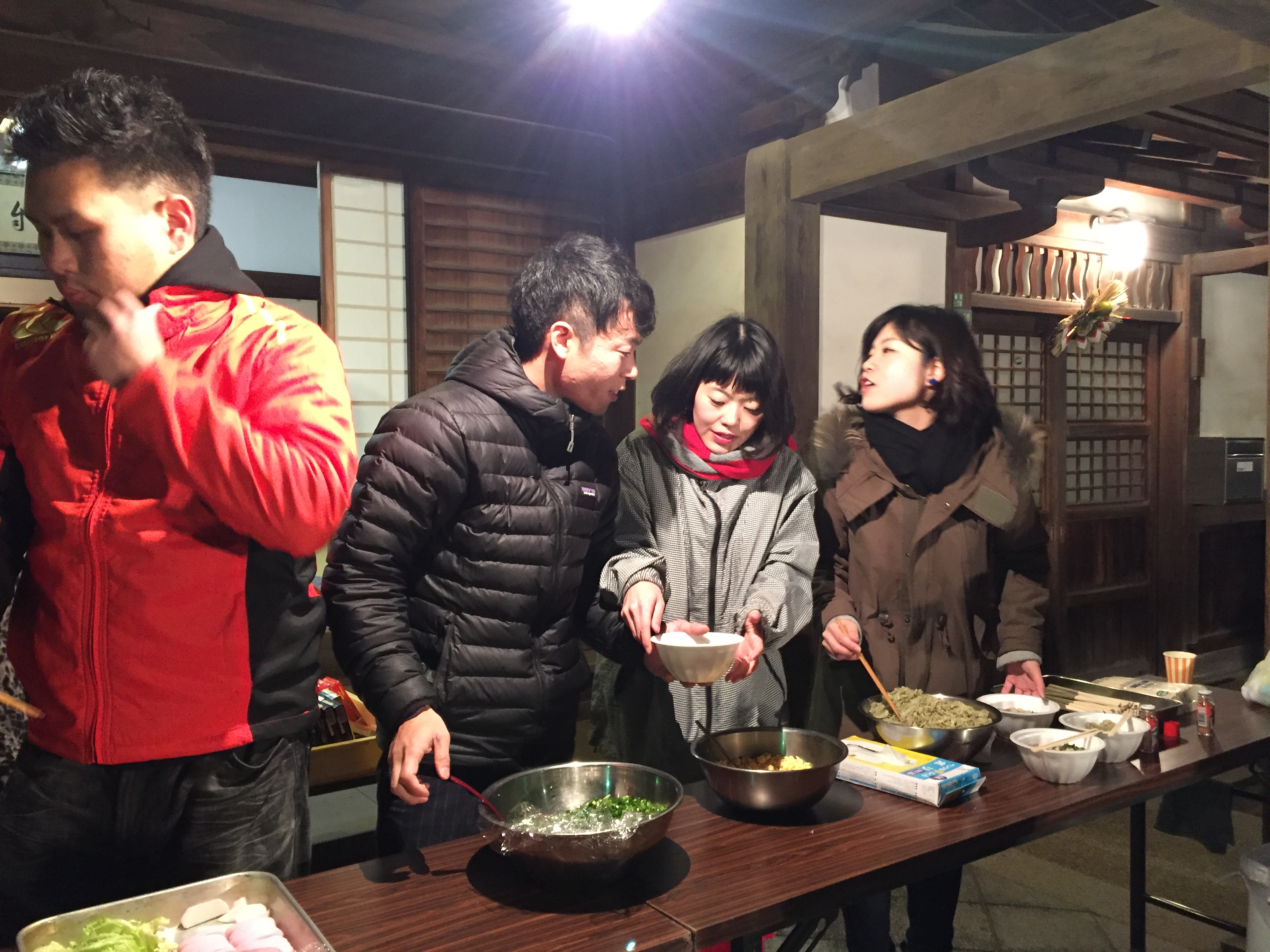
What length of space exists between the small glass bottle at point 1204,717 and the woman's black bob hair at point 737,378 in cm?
146

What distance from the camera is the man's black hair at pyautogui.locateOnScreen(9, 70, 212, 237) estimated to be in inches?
60.1

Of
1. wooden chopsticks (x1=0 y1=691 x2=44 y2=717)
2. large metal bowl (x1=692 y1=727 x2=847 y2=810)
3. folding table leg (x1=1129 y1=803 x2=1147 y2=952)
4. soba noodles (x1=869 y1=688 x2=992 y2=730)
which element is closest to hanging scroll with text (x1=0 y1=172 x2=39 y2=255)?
wooden chopsticks (x1=0 y1=691 x2=44 y2=717)

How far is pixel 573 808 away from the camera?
76.2 inches

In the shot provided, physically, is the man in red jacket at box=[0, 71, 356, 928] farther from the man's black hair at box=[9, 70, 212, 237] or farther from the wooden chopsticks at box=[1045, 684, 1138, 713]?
the wooden chopsticks at box=[1045, 684, 1138, 713]

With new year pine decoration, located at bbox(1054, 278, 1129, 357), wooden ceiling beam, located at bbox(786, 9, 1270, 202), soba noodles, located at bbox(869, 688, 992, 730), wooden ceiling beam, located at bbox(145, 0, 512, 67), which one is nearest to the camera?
soba noodles, located at bbox(869, 688, 992, 730)

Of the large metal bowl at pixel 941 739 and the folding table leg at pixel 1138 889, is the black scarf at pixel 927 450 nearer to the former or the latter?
the large metal bowl at pixel 941 739

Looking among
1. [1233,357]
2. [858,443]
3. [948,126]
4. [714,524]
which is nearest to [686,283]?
[948,126]

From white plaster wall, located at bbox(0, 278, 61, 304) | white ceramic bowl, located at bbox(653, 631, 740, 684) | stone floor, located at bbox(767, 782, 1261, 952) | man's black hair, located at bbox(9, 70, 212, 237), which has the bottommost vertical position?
stone floor, located at bbox(767, 782, 1261, 952)

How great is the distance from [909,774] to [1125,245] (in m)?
6.68

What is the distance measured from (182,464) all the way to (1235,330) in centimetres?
906

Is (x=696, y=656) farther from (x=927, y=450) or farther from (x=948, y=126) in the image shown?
(x=948, y=126)

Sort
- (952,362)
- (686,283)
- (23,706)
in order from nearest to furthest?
(23,706) → (952,362) → (686,283)

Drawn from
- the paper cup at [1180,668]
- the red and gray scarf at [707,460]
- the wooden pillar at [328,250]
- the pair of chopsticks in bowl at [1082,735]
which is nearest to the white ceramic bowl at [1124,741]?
the pair of chopsticks in bowl at [1082,735]

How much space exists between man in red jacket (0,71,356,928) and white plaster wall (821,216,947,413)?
3.30 metres
